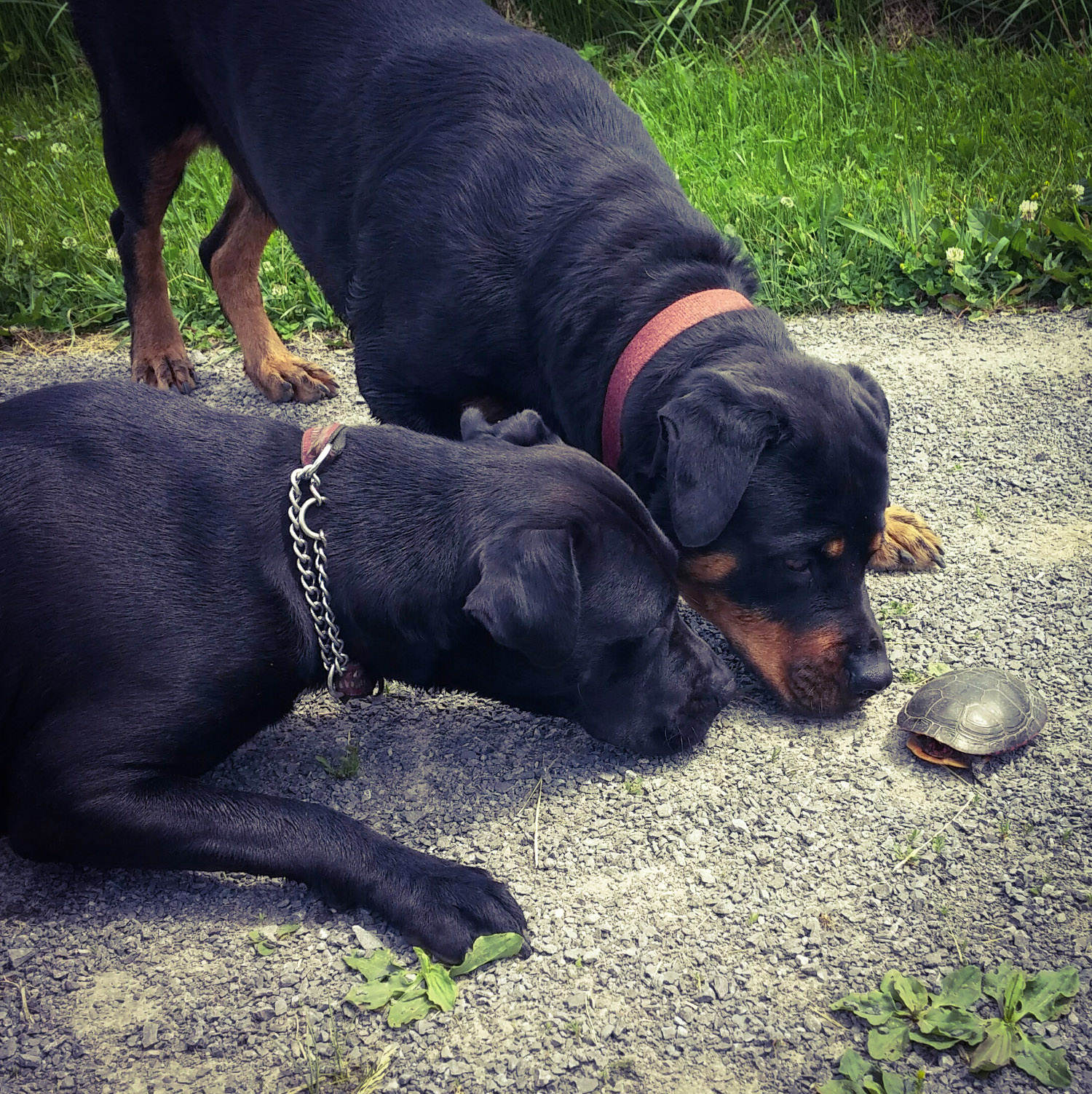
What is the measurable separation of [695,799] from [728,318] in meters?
1.38

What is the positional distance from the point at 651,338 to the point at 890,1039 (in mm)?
1924

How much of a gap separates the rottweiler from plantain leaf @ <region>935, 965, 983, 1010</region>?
0.86 metres

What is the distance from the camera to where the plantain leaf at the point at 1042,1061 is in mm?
2096

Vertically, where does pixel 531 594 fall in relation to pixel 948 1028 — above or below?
above

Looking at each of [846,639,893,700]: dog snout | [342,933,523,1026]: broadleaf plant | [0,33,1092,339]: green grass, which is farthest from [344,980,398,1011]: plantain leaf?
[0,33,1092,339]: green grass

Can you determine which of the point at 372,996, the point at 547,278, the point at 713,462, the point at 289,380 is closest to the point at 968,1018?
the point at 372,996

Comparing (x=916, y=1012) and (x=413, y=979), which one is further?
(x=413, y=979)

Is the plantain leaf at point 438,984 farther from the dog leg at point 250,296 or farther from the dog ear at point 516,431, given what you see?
the dog leg at point 250,296

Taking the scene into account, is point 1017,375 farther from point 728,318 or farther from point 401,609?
point 401,609

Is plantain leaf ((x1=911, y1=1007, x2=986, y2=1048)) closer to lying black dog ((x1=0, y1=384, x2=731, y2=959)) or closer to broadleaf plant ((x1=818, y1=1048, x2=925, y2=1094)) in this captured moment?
broadleaf plant ((x1=818, y1=1048, x2=925, y2=1094))

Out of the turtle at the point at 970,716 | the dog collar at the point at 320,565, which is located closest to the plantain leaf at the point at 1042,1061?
the turtle at the point at 970,716

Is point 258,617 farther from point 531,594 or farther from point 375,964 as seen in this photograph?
point 375,964

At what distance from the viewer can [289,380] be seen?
497 cm

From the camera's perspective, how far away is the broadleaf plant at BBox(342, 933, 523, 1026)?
2354 millimetres
